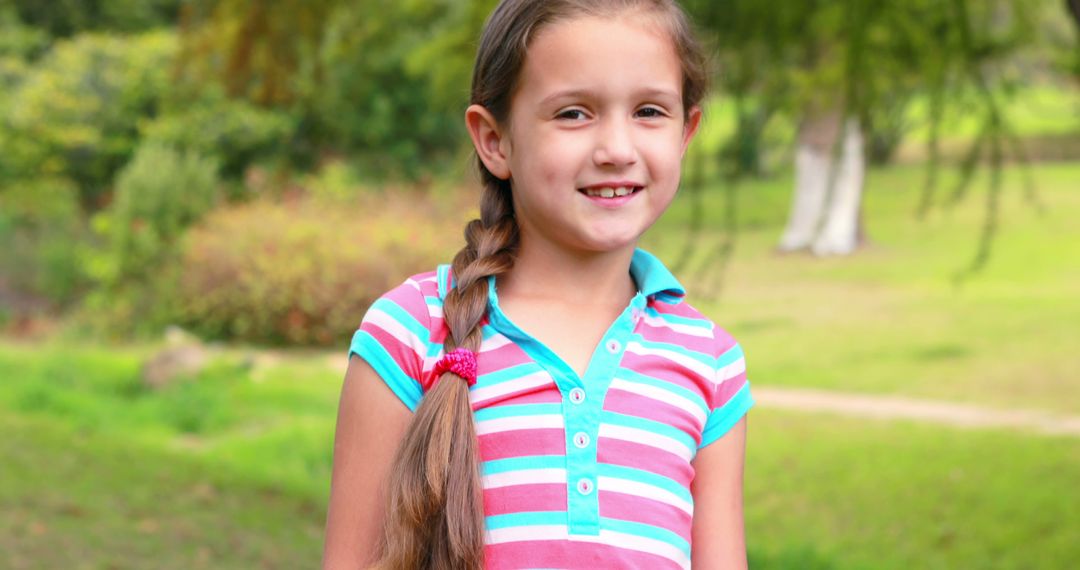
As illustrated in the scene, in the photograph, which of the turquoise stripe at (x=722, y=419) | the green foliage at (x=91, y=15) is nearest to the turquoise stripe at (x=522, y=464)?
the turquoise stripe at (x=722, y=419)

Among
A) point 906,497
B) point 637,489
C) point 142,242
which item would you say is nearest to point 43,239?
point 142,242

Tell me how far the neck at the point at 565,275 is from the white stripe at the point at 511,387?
12cm

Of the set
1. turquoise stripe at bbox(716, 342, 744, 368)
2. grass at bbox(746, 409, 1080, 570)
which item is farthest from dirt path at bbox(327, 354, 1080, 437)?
turquoise stripe at bbox(716, 342, 744, 368)

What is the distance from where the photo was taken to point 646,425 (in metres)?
1.48

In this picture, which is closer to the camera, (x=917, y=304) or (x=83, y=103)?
(x=917, y=304)

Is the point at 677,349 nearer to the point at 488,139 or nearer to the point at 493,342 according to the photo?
the point at 493,342

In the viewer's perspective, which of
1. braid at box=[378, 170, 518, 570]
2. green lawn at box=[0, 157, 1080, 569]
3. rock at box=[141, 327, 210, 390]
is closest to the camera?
braid at box=[378, 170, 518, 570]

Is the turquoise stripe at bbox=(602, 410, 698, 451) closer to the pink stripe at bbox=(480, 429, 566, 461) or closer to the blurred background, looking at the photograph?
the pink stripe at bbox=(480, 429, 566, 461)

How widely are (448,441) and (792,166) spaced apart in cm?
1634

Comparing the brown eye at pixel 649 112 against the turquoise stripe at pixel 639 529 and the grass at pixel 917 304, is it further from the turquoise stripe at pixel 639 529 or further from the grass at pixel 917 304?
the grass at pixel 917 304

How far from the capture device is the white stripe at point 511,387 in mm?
1472

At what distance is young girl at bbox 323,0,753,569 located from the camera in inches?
56.7

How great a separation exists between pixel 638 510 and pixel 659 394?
0.44 ft

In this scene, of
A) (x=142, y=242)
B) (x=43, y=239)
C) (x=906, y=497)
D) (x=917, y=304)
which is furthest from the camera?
(x=43, y=239)
